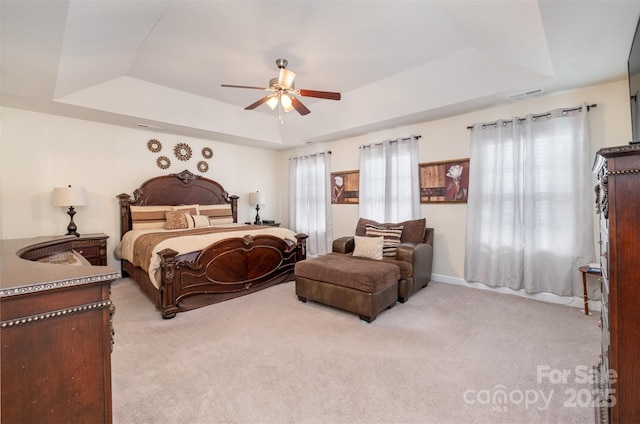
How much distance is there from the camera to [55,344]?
2.83ft

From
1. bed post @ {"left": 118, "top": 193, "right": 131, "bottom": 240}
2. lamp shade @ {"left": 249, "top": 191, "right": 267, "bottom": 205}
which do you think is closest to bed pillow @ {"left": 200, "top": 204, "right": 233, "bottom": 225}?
lamp shade @ {"left": 249, "top": 191, "right": 267, "bottom": 205}

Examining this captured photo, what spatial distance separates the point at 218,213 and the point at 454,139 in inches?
170

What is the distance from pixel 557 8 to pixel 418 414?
9.20ft

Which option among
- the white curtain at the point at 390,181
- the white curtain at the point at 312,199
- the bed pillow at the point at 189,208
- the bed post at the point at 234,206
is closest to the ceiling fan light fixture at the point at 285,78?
the white curtain at the point at 390,181

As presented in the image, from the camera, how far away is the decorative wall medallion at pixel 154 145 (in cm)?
484

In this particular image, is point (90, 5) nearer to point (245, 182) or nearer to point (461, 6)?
point (461, 6)

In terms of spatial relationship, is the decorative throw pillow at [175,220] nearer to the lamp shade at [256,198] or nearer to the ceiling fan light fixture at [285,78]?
the lamp shade at [256,198]

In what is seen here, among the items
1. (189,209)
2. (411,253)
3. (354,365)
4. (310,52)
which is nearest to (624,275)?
(354,365)

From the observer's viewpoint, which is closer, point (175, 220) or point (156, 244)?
point (156, 244)

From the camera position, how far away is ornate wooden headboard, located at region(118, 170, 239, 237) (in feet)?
15.0

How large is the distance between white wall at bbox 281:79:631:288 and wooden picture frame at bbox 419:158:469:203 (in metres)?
0.08

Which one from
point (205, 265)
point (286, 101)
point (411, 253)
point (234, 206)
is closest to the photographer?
point (286, 101)

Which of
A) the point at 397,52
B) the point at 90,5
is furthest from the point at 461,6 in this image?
the point at 90,5

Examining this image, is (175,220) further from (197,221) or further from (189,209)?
(189,209)
